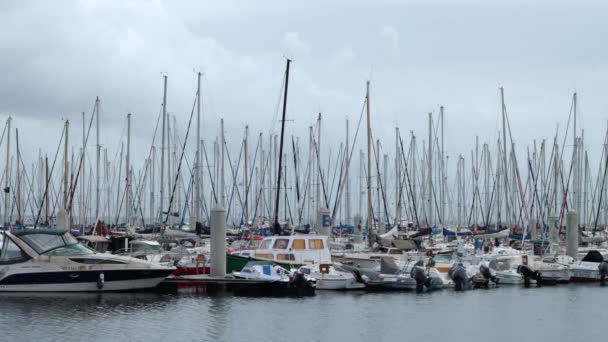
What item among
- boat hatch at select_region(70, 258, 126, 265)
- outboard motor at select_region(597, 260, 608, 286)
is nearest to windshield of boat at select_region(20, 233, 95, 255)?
boat hatch at select_region(70, 258, 126, 265)

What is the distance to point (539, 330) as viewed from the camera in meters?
35.8

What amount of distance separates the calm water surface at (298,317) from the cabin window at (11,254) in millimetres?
1585

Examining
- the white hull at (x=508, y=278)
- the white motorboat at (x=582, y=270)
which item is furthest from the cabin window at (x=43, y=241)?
the white motorboat at (x=582, y=270)

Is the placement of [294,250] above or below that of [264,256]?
above

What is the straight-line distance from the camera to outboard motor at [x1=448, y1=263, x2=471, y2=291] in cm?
4906

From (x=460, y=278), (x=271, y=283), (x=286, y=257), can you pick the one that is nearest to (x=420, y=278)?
(x=460, y=278)

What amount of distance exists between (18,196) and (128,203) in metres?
16.9

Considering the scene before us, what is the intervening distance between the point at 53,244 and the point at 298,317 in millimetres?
11605

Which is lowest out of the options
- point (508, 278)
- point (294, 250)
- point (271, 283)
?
point (508, 278)

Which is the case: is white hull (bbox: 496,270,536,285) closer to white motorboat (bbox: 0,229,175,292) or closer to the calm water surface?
the calm water surface

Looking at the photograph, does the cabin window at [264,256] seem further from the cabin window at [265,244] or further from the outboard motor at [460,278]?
the outboard motor at [460,278]

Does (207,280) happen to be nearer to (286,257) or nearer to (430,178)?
(286,257)

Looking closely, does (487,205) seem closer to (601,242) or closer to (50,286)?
(601,242)

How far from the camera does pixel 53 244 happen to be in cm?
4094
